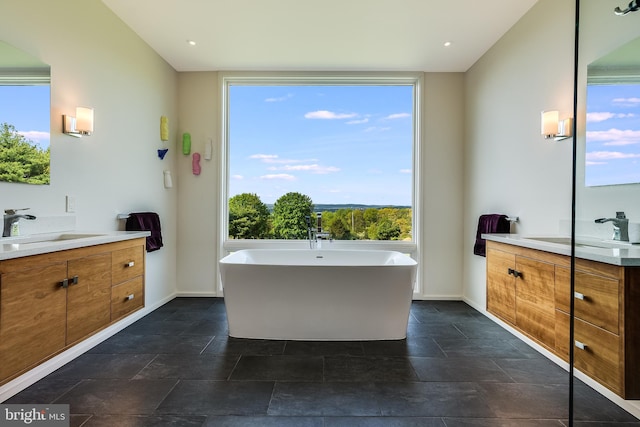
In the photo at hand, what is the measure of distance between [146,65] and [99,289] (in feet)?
7.59

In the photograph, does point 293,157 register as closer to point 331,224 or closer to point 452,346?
point 331,224

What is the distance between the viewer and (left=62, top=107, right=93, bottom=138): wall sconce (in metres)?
2.48

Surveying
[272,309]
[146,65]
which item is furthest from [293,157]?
[272,309]

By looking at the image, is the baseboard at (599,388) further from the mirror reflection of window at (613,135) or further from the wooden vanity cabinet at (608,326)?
the mirror reflection of window at (613,135)

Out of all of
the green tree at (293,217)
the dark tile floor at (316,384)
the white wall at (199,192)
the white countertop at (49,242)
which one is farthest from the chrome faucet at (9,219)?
the green tree at (293,217)

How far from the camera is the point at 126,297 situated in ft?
9.01

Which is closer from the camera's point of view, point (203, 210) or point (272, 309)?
point (272, 309)

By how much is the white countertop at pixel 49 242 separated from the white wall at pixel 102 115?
0.17 metres

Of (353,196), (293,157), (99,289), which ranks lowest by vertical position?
(99,289)

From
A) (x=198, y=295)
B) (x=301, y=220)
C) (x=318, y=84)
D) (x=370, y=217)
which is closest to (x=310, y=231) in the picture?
(x=301, y=220)

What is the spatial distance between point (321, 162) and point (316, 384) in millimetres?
2777

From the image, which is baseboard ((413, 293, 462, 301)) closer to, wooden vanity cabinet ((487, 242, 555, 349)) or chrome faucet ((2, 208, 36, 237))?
wooden vanity cabinet ((487, 242, 555, 349))

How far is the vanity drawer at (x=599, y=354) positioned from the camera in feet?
5.59

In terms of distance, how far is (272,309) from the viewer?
2.75 m
